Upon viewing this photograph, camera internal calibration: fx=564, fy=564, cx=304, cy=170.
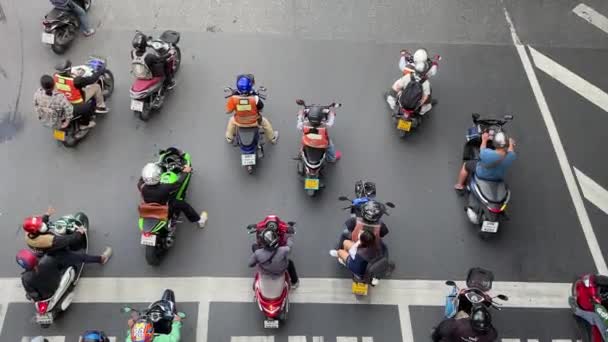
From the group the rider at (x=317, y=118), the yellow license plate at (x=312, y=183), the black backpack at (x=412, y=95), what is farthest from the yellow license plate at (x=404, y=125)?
the yellow license plate at (x=312, y=183)

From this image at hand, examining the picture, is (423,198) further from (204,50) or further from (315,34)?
(204,50)

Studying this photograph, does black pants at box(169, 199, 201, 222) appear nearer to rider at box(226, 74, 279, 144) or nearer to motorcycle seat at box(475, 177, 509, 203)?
rider at box(226, 74, 279, 144)

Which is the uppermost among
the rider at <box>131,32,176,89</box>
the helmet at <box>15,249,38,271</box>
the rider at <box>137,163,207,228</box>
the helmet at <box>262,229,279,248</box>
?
the rider at <box>131,32,176,89</box>

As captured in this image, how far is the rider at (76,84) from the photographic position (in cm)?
904

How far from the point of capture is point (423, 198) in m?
9.23

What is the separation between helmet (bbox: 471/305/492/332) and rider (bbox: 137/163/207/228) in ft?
13.8

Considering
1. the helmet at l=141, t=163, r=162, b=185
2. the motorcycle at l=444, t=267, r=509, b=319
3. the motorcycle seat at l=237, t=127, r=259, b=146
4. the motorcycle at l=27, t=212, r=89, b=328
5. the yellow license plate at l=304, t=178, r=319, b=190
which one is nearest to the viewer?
the motorcycle at l=444, t=267, r=509, b=319

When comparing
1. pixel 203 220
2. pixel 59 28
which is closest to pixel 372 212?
pixel 203 220

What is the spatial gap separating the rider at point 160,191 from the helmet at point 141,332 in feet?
6.25

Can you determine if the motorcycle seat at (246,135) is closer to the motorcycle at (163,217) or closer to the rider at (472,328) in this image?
the motorcycle at (163,217)

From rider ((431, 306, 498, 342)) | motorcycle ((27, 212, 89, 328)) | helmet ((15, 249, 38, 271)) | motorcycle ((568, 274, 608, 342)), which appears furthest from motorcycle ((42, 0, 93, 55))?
motorcycle ((568, 274, 608, 342))

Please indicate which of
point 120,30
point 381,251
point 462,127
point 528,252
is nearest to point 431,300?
point 381,251

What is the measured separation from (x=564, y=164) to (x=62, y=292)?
822 centimetres

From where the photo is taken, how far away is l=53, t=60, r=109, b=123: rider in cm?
904
